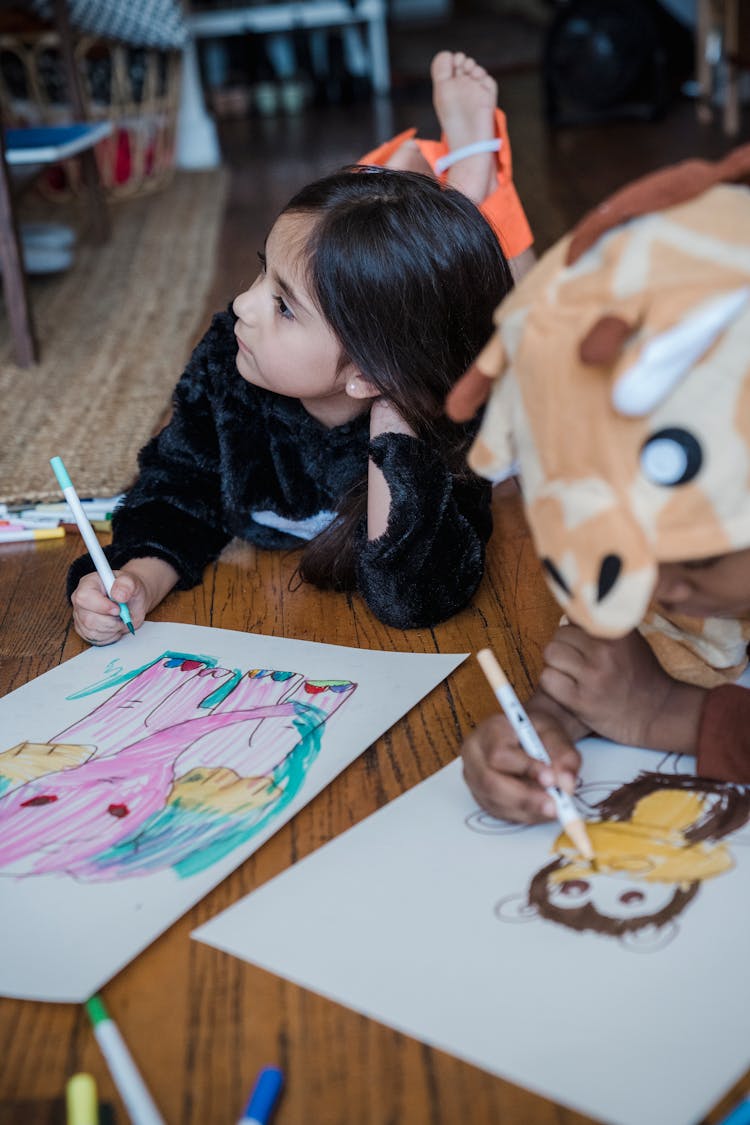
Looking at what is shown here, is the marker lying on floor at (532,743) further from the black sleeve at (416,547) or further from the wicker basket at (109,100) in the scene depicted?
the wicker basket at (109,100)

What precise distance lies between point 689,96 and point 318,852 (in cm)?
425

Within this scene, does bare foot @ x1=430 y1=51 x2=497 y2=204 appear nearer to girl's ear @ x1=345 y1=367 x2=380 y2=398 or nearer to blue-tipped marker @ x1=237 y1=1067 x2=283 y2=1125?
girl's ear @ x1=345 y1=367 x2=380 y2=398

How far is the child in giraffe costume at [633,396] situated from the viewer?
0.52m

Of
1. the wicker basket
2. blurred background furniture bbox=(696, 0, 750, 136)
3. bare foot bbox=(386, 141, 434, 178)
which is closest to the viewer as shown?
bare foot bbox=(386, 141, 434, 178)

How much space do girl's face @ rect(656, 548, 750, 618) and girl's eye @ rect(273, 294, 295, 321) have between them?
1.51 feet

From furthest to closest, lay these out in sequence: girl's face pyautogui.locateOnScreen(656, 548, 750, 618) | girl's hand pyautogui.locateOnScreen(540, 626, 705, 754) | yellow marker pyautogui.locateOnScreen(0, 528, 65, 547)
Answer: yellow marker pyautogui.locateOnScreen(0, 528, 65, 547)
girl's hand pyautogui.locateOnScreen(540, 626, 705, 754)
girl's face pyautogui.locateOnScreen(656, 548, 750, 618)

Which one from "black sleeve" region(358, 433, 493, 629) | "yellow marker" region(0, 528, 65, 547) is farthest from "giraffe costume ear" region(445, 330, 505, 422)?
"yellow marker" region(0, 528, 65, 547)

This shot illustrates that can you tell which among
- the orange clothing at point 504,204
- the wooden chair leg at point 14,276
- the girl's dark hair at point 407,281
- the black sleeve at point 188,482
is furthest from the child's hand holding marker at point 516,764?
the wooden chair leg at point 14,276

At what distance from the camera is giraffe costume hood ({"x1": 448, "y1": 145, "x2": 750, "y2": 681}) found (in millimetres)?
517

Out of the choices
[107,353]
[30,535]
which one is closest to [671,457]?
[30,535]

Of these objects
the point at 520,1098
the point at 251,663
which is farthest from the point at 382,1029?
the point at 251,663

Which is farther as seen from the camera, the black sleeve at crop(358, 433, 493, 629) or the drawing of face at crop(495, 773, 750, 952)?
the black sleeve at crop(358, 433, 493, 629)

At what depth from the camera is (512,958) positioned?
0.60 m

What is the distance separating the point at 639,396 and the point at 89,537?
1.86 ft
